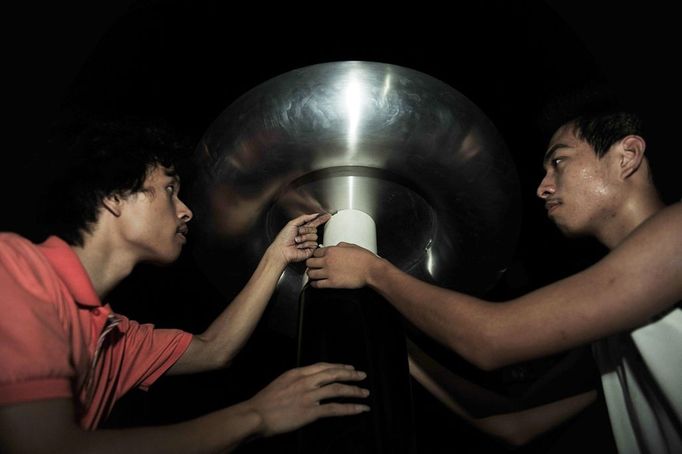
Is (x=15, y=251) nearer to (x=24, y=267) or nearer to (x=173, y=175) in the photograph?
(x=24, y=267)

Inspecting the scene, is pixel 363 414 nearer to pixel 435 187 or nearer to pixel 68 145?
pixel 435 187

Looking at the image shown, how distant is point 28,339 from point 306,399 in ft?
1.01

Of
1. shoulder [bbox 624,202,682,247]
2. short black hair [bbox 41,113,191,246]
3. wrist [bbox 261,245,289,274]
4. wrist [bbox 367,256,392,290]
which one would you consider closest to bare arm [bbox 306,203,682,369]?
shoulder [bbox 624,202,682,247]

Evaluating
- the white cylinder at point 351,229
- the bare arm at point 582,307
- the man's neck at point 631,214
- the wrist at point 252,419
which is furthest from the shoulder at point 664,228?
the wrist at point 252,419

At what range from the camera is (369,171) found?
3.02 ft

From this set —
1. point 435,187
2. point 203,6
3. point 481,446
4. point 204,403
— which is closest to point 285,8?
point 203,6

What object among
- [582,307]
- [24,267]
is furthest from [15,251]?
[582,307]

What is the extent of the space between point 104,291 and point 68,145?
0.80 ft

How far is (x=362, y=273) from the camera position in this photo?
0.81 metres

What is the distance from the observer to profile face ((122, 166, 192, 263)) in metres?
0.86

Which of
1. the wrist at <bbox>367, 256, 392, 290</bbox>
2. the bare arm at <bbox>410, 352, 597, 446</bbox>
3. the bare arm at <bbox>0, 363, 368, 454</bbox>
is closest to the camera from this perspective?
the bare arm at <bbox>0, 363, 368, 454</bbox>

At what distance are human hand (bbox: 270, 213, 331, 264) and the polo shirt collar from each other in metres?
0.31

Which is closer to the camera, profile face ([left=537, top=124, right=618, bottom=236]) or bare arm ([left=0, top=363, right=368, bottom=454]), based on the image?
bare arm ([left=0, top=363, right=368, bottom=454])

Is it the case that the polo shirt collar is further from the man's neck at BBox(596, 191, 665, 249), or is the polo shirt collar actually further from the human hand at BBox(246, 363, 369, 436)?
the man's neck at BBox(596, 191, 665, 249)
